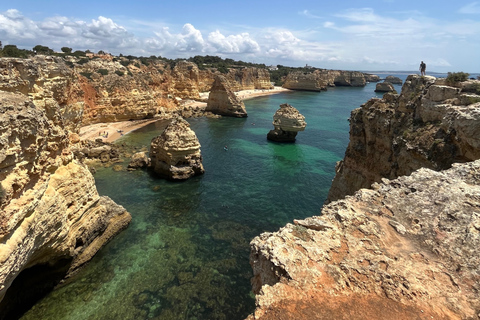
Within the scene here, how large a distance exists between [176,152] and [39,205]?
1548cm

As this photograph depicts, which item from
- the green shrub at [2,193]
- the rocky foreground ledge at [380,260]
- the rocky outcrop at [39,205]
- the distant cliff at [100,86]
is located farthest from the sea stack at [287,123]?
the green shrub at [2,193]

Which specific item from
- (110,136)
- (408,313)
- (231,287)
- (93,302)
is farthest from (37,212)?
(110,136)

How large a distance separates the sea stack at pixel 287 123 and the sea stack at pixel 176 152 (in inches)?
723

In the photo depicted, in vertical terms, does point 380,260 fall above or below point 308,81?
below

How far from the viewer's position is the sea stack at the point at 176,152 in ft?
82.0

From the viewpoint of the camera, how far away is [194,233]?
59.3 ft

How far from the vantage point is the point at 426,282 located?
577cm

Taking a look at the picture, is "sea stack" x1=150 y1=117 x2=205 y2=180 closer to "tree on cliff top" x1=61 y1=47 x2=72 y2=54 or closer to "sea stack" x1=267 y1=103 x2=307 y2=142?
"sea stack" x1=267 y1=103 x2=307 y2=142

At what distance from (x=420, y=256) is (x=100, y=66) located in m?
61.7

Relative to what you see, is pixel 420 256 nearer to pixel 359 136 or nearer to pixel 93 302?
pixel 359 136

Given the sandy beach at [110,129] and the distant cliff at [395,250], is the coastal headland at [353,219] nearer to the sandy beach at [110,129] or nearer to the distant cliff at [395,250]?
the distant cliff at [395,250]

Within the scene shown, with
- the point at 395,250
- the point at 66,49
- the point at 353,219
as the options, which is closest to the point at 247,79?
the point at 66,49

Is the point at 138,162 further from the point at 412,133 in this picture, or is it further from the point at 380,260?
the point at 380,260

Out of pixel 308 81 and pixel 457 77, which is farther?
pixel 308 81
